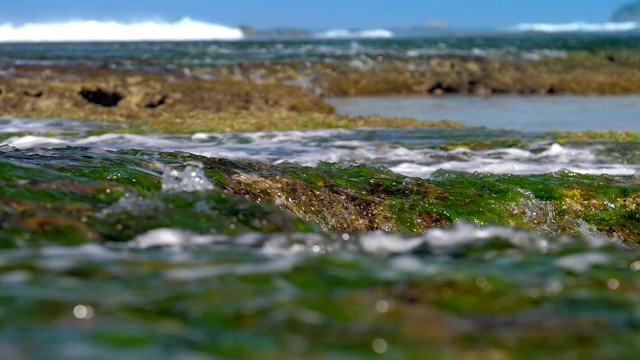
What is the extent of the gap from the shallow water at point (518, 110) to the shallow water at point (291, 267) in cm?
1176

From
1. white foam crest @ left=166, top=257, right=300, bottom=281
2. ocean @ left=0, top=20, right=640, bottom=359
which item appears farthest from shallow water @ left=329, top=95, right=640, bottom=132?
white foam crest @ left=166, top=257, right=300, bottom=281

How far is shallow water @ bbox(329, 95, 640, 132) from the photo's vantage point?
2184 cm

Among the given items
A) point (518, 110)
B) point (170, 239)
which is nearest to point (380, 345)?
point (170, 239)

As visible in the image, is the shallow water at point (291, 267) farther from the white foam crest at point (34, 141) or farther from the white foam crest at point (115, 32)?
the white foam crest at point (115, 32)

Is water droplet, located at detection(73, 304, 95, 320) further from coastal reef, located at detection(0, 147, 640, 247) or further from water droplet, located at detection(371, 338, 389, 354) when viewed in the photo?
coastal reef, located at detection(0, 147, 640, 247)

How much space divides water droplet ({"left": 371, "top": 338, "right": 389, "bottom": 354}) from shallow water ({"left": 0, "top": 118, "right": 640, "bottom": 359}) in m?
0.02

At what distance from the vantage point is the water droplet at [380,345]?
12.2 feet

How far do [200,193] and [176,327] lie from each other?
2.69m

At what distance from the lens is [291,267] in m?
4.72

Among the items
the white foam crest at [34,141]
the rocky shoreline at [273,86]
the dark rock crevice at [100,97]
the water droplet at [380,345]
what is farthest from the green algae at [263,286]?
the dark rock crevice at [100,97]

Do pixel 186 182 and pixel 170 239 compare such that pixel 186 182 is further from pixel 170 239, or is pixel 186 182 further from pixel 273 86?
pixel 273 86

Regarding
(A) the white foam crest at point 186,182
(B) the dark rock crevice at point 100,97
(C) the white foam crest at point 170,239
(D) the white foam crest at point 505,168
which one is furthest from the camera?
(B) the dark rock crevice at point 100,97

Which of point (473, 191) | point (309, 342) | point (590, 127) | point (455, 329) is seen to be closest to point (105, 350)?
point (309, 342)

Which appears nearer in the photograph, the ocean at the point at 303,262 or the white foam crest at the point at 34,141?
the ocean at the point at 303,262
